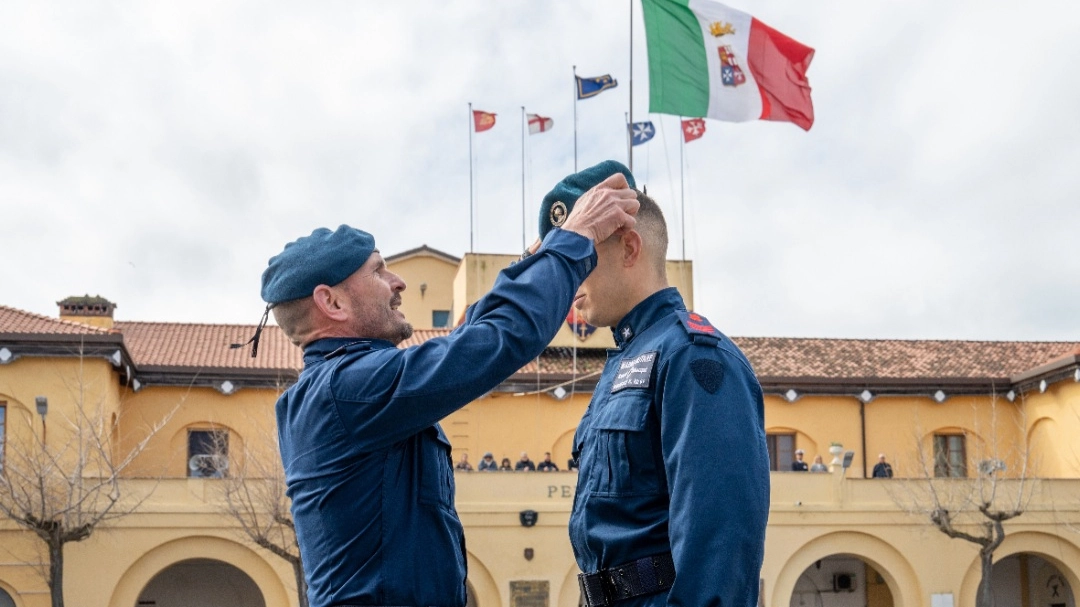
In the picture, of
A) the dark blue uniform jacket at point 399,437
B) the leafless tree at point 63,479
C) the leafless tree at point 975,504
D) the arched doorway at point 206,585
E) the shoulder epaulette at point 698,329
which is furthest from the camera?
the arched doorway at point 206,585

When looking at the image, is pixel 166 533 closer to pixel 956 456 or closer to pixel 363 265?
pixel 956 456

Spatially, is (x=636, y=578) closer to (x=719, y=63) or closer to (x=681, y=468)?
(x=681, y=468)

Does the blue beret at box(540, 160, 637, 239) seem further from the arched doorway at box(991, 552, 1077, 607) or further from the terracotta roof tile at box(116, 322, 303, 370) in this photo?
the arched doorway at box(991, 552, 1077, 607)

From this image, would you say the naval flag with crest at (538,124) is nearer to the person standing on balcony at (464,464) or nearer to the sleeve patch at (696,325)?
the person standing on balcony at (464,464)

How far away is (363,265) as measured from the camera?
4.02 meters

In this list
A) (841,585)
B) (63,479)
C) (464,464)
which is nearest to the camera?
(63,479)

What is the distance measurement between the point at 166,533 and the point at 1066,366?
20.3 m

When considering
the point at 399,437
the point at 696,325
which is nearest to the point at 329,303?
the point at 399,437

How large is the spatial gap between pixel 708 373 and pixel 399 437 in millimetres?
895

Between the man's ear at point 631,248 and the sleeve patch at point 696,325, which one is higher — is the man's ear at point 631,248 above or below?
above

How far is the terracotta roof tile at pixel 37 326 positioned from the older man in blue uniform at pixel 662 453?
956 inches

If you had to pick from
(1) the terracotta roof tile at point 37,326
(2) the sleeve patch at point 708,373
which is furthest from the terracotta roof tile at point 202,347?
(2) the sleeve patch at point 708,373

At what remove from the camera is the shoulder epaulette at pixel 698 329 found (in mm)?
3676

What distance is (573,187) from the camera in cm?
423
